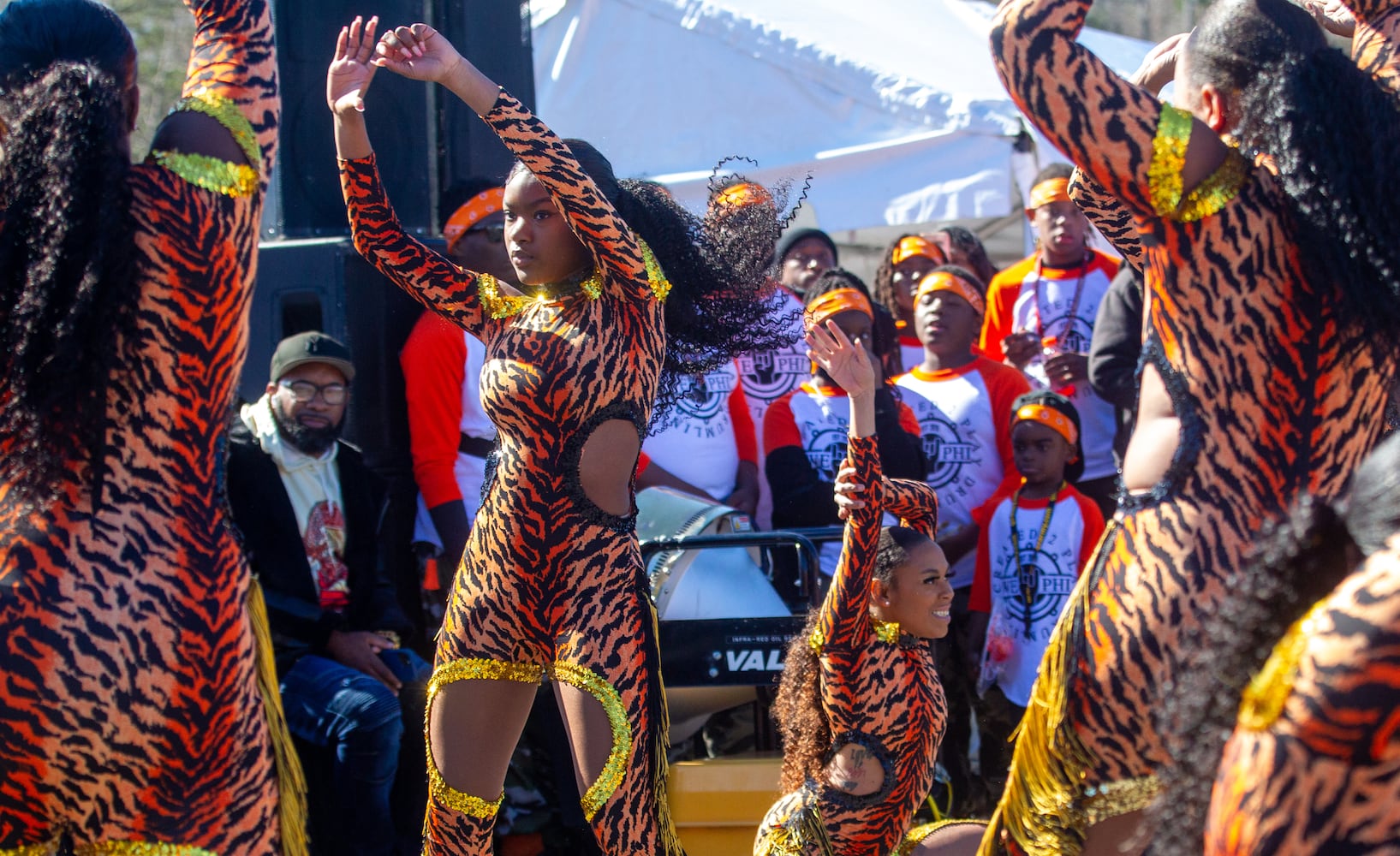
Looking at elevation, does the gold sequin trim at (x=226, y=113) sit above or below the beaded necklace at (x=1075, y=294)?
above

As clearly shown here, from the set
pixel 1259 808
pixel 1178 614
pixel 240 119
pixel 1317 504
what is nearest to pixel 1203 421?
pixel 1178 614

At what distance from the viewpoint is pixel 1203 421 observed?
235 centimetres

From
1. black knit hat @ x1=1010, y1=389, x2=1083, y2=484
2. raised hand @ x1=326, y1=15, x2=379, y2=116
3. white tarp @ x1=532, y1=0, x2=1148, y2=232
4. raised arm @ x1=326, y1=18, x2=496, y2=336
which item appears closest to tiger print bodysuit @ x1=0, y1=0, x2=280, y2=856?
raised hand @ x1=326, y1=15, x2=379, y2=116

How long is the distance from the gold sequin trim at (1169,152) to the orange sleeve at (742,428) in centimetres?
366

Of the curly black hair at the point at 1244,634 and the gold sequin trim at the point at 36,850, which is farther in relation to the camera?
the gold sequin trim at the point at 36,850

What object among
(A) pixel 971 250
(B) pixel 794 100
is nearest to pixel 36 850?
(A) pixel 971 250

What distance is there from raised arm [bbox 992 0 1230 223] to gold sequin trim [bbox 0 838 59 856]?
194cm

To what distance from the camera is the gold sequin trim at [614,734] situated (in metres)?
3.50

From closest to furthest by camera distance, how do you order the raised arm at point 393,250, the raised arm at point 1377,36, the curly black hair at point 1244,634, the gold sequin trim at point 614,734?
the curly black hair at point 1244,634
the raised arm at point 1377,36
the gold sequin trim at point 614,734
the raised arm at point 393,250

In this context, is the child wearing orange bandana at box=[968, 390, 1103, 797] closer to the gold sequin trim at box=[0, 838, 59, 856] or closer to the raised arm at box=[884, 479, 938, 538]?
the raised arm at box=[884, 479, 938, 538]

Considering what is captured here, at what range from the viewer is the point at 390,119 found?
5.75 metres

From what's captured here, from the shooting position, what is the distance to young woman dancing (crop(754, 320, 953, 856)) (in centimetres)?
379

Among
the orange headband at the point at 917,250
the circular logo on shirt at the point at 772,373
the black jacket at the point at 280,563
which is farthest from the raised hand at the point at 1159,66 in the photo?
the orange headband at the point at 917,250

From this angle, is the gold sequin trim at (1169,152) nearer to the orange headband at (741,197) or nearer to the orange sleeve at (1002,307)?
the orange headband at (741,197)
